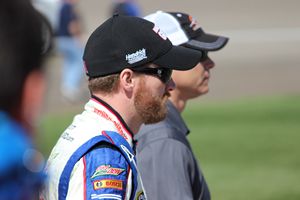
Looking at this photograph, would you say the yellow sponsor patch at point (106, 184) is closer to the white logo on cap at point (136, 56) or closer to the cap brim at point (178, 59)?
the white logo on cap at point (136, 56)

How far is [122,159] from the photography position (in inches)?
133

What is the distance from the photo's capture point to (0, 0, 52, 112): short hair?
172 cm

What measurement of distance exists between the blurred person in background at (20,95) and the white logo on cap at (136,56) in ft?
6.35

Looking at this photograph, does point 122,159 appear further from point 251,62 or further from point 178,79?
point 251,62

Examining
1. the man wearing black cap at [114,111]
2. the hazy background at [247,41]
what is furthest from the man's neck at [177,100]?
the hazy background at [247,41]

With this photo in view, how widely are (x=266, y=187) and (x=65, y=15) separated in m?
8.98

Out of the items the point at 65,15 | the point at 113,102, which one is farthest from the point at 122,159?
the point at 65,15

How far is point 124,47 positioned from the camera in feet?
12.3

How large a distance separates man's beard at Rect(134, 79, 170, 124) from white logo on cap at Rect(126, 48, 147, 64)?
0.45ft

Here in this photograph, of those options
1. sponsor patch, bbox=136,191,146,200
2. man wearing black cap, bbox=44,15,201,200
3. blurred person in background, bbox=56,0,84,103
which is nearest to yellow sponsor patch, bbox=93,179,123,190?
man wearing black cap, bbox=44,15,201,200

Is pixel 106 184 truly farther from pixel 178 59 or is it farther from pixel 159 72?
pixel 178 59

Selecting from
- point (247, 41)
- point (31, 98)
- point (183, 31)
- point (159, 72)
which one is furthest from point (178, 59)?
point (247, 41)

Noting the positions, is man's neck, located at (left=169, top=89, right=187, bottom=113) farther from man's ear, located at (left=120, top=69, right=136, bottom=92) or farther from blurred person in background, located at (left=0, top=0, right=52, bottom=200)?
blurred person in background, located at (left=0, top=0, right=52, bottom=200)

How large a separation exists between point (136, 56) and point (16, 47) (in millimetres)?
2051
